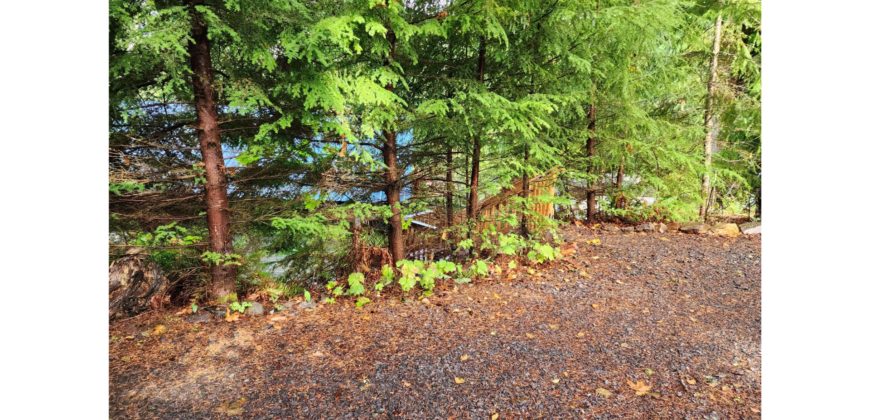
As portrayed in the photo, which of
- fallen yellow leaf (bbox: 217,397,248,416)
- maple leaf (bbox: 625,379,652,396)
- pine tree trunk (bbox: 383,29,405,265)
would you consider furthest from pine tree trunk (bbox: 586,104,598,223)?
fallen yellow leaf (bbox: 217,397,248,416)

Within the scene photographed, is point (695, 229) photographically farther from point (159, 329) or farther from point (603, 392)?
point (159, 329)

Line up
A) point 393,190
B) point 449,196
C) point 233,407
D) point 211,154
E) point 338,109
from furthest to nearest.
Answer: point 449,196
point 393,190
point 211,154
point 338,109
point 233,407

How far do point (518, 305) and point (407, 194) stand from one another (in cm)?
181

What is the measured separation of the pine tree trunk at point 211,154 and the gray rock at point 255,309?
0.81 ft

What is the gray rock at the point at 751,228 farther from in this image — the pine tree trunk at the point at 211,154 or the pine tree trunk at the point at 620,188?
the pine tree trunk at the point at 211,154

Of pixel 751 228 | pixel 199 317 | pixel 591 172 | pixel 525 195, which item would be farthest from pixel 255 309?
pixel 751 228

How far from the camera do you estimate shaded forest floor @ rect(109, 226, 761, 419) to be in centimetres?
229

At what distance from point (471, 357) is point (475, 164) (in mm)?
2518

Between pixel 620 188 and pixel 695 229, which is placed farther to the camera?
pixel 620 188

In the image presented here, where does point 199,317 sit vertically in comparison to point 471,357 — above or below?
above

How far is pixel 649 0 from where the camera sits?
4961mm

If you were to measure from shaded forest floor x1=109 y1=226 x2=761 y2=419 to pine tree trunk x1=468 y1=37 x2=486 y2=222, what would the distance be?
1019mm

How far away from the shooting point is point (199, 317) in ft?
11.3
